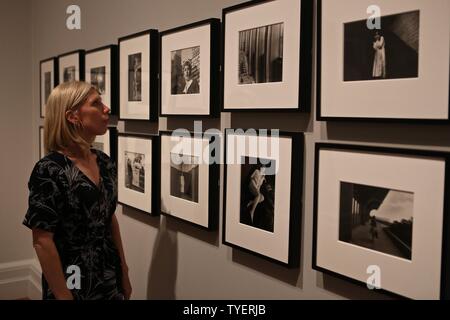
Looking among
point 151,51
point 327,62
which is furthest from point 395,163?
point 151,51

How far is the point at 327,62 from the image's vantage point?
119 cm

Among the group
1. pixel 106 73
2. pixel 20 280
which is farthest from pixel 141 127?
pixel 20 280

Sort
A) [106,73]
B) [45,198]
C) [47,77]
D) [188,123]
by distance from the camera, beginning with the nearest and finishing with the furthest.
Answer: [45,198] → [188,123] → [106,73] → [47,77]

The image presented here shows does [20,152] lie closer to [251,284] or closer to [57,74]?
[57,74]

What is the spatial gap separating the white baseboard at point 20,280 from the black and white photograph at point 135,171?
159 centimetres

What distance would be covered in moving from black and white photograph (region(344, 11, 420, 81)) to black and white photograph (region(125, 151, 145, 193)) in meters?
1.12

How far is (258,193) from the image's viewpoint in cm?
143

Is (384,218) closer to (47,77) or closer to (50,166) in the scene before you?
(50,166)

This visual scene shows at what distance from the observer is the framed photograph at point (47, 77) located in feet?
9.46

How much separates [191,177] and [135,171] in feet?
1.46

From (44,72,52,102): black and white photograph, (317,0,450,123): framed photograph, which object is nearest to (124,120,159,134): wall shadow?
(317,0,450,123): framed photograph

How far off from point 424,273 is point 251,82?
72 cm

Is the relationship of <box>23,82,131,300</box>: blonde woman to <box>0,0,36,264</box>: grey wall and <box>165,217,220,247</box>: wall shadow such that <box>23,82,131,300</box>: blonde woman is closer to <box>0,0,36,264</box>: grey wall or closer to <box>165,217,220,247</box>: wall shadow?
<box>165,217,220,247</box>: wall shadow

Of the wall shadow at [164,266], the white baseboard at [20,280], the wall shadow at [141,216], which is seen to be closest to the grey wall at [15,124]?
the white baseboard at [20,280]
